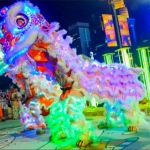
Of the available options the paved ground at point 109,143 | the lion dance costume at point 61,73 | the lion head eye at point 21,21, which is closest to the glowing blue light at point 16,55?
the lion dance costume at point 61,73

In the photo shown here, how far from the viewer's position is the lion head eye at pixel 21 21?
404 cm

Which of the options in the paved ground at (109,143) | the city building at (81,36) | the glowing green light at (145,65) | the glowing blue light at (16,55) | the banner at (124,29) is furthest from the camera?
the city building at (81,36)

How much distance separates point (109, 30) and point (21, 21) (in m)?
12.1

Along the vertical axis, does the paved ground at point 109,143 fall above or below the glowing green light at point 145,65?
below

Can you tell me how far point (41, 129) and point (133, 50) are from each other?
36.1 feet

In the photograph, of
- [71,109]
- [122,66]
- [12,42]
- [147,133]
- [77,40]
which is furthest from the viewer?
[77,40]

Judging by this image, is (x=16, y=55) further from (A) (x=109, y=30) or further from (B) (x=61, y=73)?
(A) (x=109, y=30)

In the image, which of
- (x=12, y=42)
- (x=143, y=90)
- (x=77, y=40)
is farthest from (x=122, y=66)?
(x=77, y=40)

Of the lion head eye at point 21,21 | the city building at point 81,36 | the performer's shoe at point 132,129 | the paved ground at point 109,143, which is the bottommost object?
the paved ground at point 109,143

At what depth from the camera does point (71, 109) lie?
3.77m

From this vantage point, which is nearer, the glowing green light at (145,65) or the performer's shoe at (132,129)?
the performer's shoe at (132,129)

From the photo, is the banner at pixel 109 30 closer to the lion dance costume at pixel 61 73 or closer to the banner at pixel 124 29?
the banner at pixel 124 29

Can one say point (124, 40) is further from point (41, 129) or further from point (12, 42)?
point (12, 42)

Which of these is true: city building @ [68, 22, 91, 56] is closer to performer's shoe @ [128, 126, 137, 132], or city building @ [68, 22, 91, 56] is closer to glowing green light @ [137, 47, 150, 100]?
glowing green light @ [137, 47, 150, 100]
